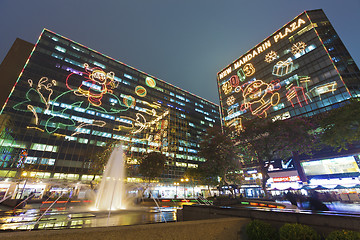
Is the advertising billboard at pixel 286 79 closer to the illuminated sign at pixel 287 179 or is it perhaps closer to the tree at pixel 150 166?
the illuminated sign at pixel 287 179

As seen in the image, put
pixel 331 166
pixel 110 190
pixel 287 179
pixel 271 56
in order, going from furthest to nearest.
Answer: pixel 271 56 < pixel 287 179 < pixel 331 166 < pixel 110 190

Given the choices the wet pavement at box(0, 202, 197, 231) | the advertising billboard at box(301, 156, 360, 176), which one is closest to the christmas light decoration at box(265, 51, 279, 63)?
the advertising billboard at box(301, 156, 360, 176)

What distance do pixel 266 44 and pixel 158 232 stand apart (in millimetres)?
67328

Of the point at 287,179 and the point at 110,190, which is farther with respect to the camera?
the point at 287,179

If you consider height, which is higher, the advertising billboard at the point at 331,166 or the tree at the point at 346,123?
the tree at the point at 346,123

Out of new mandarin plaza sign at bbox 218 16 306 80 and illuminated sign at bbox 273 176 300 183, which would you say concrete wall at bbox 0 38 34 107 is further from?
illuminated sign at bbox 273 176 300 183

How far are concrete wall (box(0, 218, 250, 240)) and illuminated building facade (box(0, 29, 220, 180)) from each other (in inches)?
1305

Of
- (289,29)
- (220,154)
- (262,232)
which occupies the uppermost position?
(289,29)

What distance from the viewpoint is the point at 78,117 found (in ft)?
176

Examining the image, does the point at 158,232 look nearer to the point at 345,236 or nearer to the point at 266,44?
the point at 345,236

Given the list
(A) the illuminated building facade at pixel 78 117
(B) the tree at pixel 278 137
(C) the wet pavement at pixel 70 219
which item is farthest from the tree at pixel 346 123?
(A) the illuminated building facade at pixel 78 117

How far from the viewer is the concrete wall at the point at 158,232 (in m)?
3.88

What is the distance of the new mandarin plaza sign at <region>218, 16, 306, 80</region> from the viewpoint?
4975 cm

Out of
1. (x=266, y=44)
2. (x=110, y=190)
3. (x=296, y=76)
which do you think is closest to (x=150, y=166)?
(x=110, y=190)
